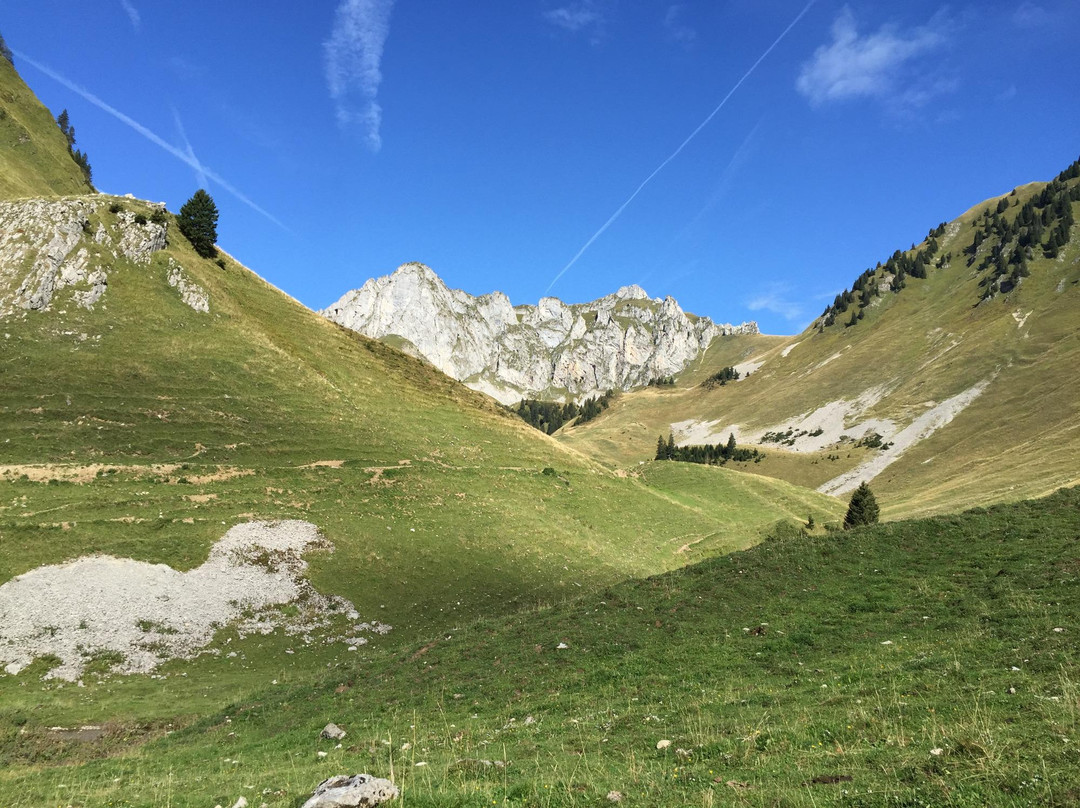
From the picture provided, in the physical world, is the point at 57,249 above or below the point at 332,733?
above

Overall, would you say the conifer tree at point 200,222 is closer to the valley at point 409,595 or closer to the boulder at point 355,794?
the valley at point 409,595

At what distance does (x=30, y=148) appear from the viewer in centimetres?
10362

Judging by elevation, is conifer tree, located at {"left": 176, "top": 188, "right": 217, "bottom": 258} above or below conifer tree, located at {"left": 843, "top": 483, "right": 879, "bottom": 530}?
above

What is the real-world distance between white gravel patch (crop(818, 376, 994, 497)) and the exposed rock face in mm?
146787

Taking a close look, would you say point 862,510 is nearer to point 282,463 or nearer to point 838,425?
point 282,463

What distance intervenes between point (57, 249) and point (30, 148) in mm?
72949

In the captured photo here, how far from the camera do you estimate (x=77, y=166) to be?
11538cm

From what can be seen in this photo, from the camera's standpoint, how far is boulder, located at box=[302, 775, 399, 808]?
9.23 m

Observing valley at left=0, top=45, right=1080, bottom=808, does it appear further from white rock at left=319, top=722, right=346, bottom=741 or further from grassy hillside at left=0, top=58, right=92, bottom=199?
grassy hillside at left=0, top=58, right=92, bottom=199

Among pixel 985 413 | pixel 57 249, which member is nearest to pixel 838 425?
pixel 985 413

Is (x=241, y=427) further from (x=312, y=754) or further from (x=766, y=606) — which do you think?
(x=766, y=606)

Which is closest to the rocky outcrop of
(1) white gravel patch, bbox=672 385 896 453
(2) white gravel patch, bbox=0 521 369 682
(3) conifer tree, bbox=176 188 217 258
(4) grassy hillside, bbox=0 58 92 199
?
(3) conifer tree, bbox=176 188 217 258

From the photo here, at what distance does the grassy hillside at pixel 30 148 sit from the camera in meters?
89.2

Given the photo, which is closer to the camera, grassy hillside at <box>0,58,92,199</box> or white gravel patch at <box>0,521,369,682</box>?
white gravel patch at <box>0,521,369,682</box>
